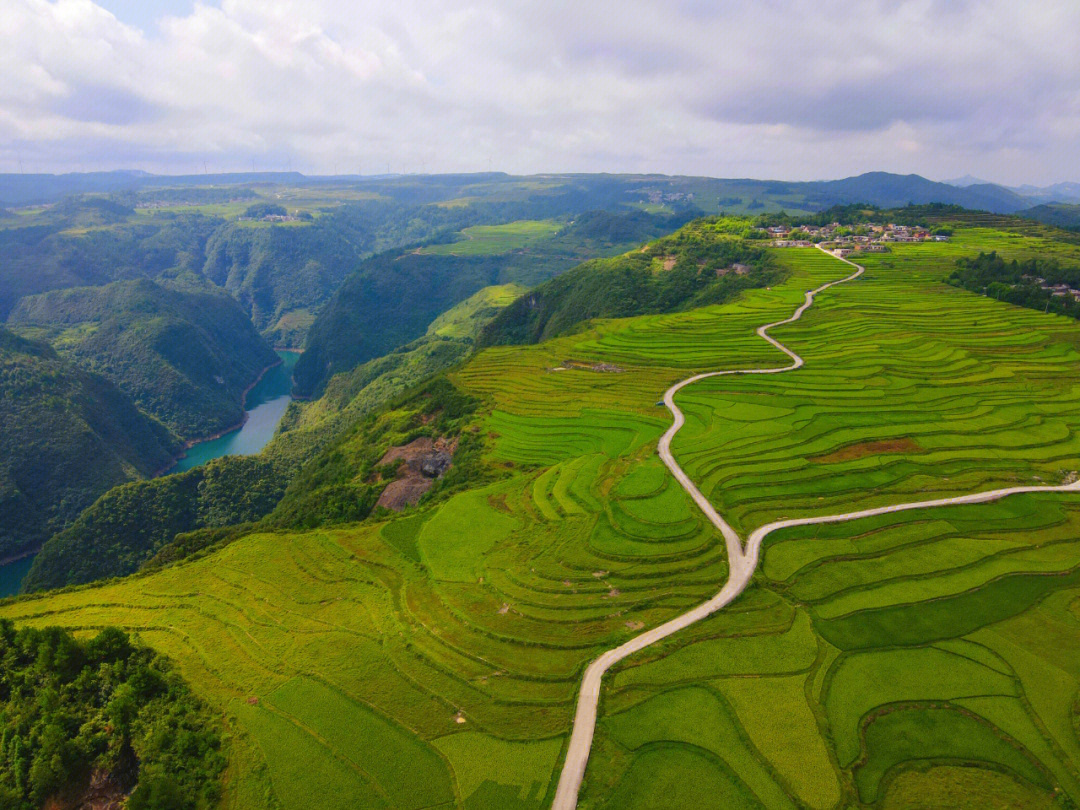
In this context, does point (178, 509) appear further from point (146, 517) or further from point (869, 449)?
point (869, 449)

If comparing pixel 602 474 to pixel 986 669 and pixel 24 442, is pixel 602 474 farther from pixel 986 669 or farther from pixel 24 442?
pixel 24 442

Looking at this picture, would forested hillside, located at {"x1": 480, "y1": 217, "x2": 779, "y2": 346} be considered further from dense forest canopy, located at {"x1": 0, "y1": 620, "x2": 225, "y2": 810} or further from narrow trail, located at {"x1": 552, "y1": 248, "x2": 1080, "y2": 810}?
dense forest canopy, located at {"x1": 0, "y1": 620, "x2": 225, "y2": 810}

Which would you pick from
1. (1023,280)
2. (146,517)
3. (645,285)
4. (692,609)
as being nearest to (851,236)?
(1023,280)

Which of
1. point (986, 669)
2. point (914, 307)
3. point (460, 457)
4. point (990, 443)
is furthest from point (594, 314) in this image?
point (986, 669)

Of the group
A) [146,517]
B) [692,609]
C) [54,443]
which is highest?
[692,609]

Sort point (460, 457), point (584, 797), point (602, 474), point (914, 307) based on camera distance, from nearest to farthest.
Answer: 1. point (584, 797)
2. point (602, 474)
3. point (460, 457)
4. point (914, 307)

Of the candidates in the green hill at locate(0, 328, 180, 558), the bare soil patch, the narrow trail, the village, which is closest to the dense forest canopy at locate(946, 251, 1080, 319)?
the village
